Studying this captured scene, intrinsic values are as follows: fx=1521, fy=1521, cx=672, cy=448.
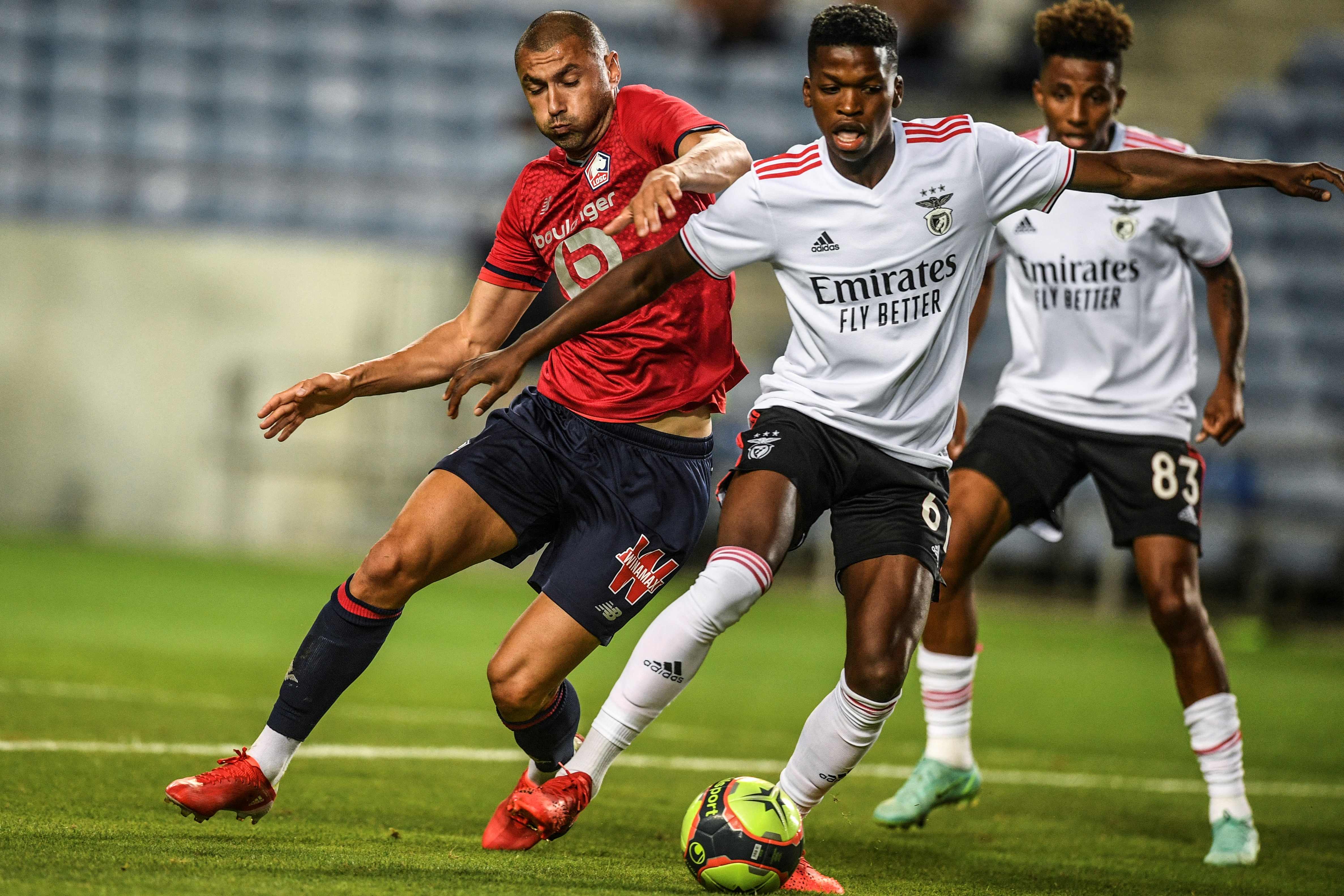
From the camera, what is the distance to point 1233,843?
181 inches

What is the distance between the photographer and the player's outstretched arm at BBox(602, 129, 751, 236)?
138 inches

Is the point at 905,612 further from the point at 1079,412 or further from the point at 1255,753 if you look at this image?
the point at 1255,753

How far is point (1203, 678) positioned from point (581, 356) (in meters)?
2.26

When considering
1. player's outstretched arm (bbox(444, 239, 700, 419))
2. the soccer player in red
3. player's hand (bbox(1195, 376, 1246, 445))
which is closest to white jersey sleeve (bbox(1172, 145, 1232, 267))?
player's hand (bbox(1195, 376, 1246, 445))

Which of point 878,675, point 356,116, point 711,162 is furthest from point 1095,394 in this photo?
point 356,116

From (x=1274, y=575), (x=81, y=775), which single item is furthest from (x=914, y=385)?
(x=1274, y=575)

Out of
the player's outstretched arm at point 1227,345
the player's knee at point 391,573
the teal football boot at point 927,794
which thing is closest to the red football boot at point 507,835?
the player's knee at point 391,573

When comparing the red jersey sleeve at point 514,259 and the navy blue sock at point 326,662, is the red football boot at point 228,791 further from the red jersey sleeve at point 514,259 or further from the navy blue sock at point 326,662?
the red jersey sleeve at point 514,259

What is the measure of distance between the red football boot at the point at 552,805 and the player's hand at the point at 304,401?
1126 millimetres

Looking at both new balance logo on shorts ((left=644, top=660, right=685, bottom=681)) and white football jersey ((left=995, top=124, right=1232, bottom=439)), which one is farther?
white football jersey ((left=995, top=124, right=1232, bottom=439))

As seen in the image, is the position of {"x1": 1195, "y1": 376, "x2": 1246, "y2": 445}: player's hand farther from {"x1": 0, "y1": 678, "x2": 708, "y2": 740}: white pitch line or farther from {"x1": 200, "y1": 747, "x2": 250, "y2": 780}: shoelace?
{"x1": 200, "y1": 747, "x2": 250, "y2": 780}: shoelace

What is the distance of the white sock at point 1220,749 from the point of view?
4773mm

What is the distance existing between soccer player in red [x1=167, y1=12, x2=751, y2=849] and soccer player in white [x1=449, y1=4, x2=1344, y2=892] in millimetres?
262

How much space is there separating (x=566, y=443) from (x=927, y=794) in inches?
68.9
